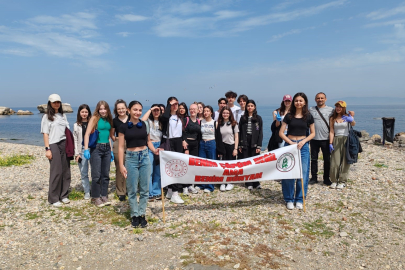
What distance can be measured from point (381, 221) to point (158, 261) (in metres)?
4.88

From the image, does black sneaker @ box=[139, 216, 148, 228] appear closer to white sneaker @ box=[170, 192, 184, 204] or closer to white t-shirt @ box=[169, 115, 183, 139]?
white sneaker @ box=[170, 192, 184, 204]

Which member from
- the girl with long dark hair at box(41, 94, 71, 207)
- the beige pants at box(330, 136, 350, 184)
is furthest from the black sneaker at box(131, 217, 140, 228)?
the beige pants at box(330, 136, 350, 184)

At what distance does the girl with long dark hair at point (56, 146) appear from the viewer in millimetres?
6551

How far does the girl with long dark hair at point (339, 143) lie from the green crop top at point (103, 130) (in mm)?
6226

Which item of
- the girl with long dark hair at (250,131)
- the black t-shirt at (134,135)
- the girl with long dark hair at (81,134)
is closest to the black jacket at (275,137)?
the girl with long dark hair at (250,131)

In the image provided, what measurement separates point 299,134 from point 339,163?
7.74 feet

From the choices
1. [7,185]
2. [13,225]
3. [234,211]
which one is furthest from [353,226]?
[7,185]

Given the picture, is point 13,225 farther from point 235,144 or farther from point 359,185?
point 359,185

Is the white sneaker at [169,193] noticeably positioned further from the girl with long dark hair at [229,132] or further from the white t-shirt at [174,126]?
the girl with long dark hair at [229,132]

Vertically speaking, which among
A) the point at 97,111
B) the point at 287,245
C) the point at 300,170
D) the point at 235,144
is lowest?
the point at 287,245

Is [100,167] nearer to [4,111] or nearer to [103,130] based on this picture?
[103,130]

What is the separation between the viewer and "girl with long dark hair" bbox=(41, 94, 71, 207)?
6.55m

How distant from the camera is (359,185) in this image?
26.9 feet

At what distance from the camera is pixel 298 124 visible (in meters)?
6.43
